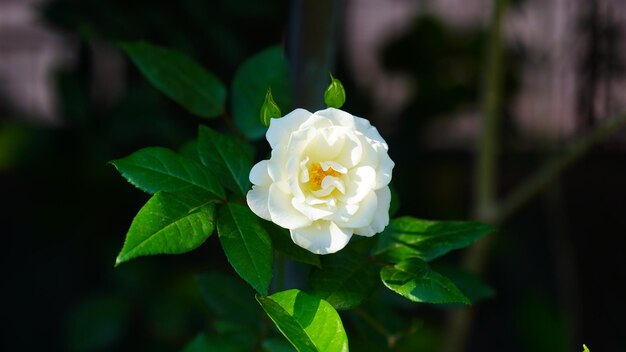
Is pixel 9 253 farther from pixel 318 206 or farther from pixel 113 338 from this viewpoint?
pixel 318 206

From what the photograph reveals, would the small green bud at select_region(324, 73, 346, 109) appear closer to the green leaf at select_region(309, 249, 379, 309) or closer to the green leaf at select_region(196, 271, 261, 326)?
the green leaf at select_region(309, 249, 379, 309)

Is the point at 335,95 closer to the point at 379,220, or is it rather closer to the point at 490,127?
the point at 379,220

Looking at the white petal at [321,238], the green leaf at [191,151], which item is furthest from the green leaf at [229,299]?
the white petal at [321,238]

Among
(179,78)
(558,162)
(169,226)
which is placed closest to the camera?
(169,226)

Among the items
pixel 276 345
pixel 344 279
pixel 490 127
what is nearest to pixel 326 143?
pixel 344 279

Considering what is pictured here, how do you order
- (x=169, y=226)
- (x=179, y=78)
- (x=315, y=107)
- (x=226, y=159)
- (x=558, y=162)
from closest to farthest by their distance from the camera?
(x=169, y=226)
(x=226, y=159)
(x=179, y=78)
(x=315, y=107)
(x=558, y=162)

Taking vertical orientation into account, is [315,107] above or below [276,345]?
above

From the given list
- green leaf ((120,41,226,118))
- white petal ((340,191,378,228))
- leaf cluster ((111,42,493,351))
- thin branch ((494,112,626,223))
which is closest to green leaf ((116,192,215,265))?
leaf cluster ((111,42,493,351))

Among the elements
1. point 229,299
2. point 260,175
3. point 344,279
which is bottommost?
point 229,299
